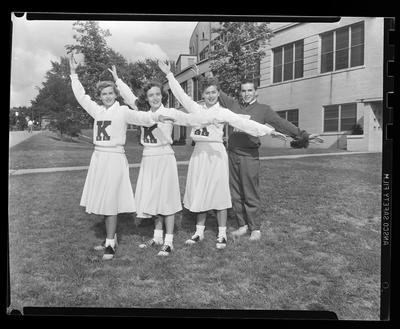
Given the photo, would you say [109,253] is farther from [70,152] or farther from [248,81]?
[248,81]

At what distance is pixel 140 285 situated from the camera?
10.2 ft

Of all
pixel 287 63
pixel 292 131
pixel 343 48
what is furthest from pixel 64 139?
pixel 343 48

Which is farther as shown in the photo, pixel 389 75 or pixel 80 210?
pixel 80 210

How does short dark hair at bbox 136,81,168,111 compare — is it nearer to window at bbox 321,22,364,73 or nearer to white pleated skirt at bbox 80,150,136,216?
white pleated skirt at bbox 80,150,136,216

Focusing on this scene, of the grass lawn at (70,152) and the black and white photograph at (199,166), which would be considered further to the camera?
the grass lawn at (70,152)

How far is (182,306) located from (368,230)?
1586mm

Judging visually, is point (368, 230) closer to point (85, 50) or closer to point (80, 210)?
point (80, 210)

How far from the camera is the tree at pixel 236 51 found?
3.24 meters

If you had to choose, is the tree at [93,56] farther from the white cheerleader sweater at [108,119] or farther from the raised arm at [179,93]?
the raised arm at [179,93]

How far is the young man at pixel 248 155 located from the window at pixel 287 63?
0.28 metres

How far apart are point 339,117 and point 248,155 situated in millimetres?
799

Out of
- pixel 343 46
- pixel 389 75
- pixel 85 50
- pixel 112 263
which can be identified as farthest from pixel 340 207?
pixel 85 50

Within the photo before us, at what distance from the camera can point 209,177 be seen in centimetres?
326

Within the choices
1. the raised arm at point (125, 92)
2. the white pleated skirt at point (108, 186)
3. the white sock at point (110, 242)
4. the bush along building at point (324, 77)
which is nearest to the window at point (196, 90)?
the bush along building at point (324, 77)
